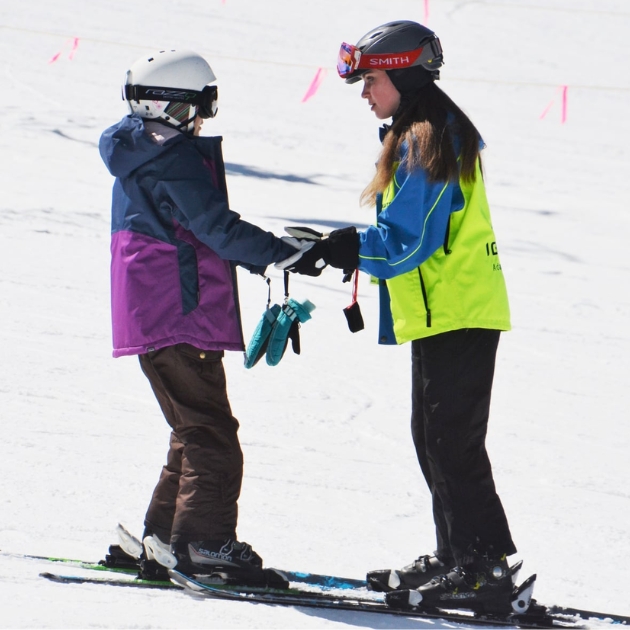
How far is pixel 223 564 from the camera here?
343 centimetres

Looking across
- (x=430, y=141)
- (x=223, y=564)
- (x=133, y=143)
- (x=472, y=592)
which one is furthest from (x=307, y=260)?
(x=472, y=592)

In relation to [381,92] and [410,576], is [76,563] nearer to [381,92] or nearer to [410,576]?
[410,576]

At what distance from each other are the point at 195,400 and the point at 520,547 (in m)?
1.55

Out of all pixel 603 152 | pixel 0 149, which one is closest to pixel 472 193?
pixel 0 149

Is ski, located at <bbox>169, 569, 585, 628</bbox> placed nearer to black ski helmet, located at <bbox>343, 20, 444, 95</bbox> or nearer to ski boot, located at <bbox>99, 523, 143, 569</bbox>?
ski boot, located at <bbox>99, 523, 143, 569</bbox>

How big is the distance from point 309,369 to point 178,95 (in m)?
3.33

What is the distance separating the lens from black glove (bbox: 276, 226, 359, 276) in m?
3.26

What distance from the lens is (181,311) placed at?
332 centimetres

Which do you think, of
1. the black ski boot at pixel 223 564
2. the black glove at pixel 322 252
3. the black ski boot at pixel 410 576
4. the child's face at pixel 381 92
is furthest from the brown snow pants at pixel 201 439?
the child's face at pixel 381 92

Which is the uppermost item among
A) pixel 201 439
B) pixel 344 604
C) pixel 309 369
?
pixel 309 369

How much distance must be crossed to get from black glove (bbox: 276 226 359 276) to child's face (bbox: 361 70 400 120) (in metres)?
0.41

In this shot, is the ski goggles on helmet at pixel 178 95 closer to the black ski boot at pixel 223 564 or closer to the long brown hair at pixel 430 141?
the long brown hair at pixel 430 141

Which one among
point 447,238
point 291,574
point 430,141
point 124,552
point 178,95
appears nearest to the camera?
point 430,141

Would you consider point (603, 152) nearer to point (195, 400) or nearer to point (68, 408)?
point (68, 408)
